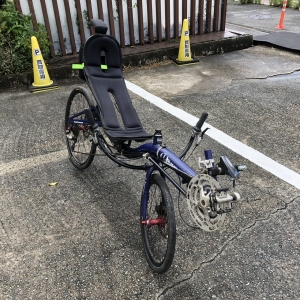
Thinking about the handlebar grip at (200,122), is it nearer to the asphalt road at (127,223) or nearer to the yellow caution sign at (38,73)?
the asphalt road at (127,223)

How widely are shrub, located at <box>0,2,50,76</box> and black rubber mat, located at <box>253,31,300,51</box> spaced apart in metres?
5.41

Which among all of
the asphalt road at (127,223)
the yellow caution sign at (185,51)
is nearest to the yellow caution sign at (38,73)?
the asphalt road at (127,223)

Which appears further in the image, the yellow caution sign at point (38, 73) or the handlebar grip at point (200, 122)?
the yellow caution sign at point (38, 73)

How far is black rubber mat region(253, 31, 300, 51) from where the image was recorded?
301 inches

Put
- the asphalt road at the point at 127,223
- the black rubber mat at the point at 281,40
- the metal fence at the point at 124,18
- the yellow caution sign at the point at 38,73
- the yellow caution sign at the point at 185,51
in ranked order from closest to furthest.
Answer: the asphalt road at the point at 127,223 → the yellow caution sign at the point at 38,73 → the metal fence at the point at 124,18 → the yellow caution sign at the point at 185,51 → the black rubber mat at the point at 281,40

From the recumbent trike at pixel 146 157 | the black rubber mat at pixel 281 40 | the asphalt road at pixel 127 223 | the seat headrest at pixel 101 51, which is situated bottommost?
the asphalt road at pixel 127 223

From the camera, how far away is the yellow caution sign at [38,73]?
226 inches

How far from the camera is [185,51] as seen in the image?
702 cm

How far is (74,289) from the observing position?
7.00 feet

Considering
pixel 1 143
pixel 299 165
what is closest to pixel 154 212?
pixel 299 165

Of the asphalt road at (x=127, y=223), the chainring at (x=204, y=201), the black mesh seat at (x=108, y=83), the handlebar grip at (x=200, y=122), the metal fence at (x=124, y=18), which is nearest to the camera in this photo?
the chainring at (x=204, y=201)

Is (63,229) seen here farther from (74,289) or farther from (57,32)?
(57,32)

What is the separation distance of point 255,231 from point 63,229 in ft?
5.28

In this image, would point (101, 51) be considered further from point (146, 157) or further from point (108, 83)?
point (146, 157)
